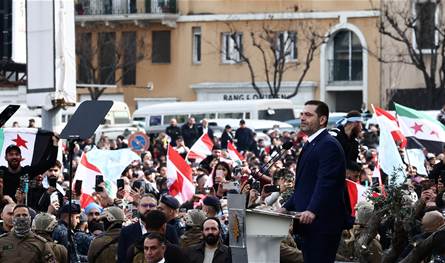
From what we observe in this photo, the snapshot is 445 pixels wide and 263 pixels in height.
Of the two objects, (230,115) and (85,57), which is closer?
(230,115)

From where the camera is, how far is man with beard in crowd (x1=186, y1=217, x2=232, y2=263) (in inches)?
619

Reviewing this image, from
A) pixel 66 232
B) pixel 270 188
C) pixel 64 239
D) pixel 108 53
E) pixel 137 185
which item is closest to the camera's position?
pixel 64 239

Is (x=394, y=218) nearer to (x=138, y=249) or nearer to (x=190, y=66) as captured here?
(x=138, y=249)

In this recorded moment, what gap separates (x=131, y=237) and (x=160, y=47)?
56108 millimetres

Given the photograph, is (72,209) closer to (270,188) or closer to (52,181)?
(270,188)

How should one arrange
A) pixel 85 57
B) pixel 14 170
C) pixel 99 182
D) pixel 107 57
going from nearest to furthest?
pixel 14 170
pixel 99 182
pixel 85 57
pixel 107 57

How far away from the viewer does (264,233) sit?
13188 millimetres

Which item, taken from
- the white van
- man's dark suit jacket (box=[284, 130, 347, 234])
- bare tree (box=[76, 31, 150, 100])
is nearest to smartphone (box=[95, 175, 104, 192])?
man's dark suit jacket (box=[284, 130, 347, 234])

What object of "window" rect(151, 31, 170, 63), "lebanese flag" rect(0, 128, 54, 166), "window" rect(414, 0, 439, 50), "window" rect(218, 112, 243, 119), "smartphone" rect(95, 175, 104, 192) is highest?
"window" rect(414, 0, 439, 50)

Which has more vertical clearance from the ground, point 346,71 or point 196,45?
point 196,45

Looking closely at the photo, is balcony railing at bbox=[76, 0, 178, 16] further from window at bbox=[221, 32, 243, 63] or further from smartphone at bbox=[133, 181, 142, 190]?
smartphone at bbox=[133, 181, 142, 190]

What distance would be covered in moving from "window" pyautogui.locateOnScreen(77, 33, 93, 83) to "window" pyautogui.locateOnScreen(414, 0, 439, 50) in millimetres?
14709

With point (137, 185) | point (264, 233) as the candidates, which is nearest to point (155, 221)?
point (264, 233)

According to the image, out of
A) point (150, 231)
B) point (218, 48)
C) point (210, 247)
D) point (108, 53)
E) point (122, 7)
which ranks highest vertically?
point (122, 7)
